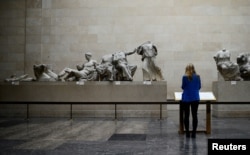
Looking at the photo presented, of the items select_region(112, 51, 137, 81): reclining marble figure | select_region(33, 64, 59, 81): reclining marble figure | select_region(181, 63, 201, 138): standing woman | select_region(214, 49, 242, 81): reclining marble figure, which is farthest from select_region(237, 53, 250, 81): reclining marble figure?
select_region(33, 64, 59, 81): reclining marble figure

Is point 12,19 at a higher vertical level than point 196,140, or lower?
higher

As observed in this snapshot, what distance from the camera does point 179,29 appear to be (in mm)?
19203

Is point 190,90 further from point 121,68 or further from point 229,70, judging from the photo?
point 229,70

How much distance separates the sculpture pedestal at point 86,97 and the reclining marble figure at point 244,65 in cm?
339

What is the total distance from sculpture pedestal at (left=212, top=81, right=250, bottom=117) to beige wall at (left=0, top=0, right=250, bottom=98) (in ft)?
14.4

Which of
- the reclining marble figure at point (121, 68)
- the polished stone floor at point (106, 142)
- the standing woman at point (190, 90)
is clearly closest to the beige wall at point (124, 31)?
the reclining marble figure at point (121, 68)

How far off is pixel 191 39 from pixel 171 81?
8.14ft

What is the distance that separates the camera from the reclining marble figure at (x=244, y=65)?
1467 cm

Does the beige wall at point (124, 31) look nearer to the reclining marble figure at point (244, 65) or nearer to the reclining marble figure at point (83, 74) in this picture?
the reclining marble figure at point (244, 65)

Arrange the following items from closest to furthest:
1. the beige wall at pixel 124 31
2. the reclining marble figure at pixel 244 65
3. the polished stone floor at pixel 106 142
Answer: the polished stone floor at pixel 106 142 → the reclining marble figure at pixel 244 65 → the beige wall at pixel 124 31

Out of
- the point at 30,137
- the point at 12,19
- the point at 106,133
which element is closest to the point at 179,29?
the point at 12,19

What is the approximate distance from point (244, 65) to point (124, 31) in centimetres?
697

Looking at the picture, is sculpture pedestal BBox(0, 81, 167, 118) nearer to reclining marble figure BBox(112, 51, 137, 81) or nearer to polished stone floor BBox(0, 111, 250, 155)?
reclining marble figure BBox(112, 51, 137, 81)

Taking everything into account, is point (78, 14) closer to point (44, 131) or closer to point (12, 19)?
point (12, 19)
